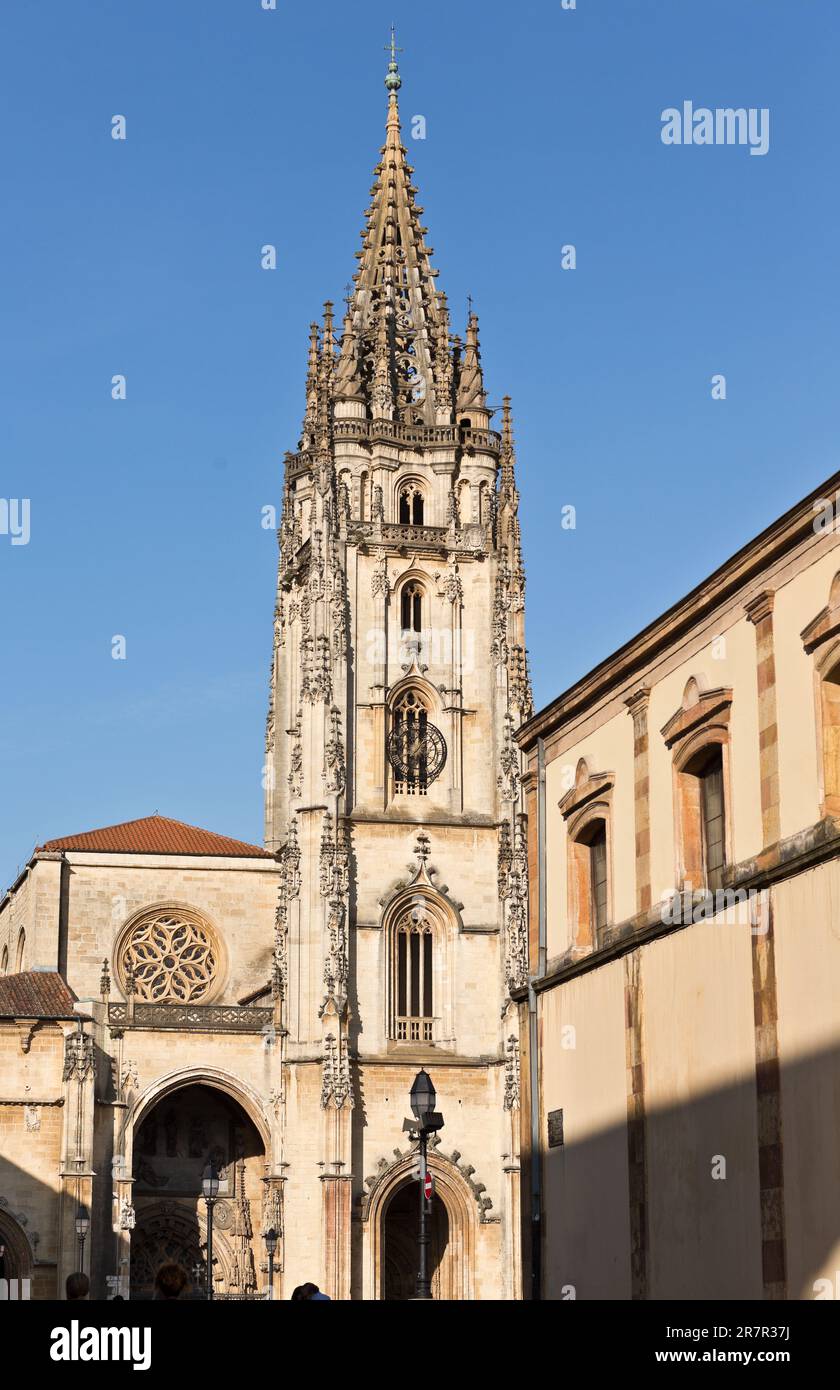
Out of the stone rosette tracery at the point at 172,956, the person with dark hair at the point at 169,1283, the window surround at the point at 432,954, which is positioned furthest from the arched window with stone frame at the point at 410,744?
the person with dark hair at the point at 169,1283

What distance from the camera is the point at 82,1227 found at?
50.9m

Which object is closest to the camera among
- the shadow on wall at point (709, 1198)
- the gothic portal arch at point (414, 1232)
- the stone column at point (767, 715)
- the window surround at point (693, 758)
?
the shadow on wall at point (709, 1198)

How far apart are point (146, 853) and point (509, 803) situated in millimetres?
10815

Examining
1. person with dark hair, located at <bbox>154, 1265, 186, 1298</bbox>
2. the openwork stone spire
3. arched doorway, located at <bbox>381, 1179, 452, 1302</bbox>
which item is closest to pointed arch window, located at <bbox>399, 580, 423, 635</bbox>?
the openwork stone spire

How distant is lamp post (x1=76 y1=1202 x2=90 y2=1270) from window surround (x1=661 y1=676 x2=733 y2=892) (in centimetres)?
3117

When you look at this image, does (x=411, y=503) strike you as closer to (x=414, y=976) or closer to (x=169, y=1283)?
(x=414, y=976)

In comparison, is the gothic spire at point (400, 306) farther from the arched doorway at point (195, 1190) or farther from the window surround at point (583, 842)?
the window surround at point (583, 842)

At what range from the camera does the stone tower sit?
5500cm

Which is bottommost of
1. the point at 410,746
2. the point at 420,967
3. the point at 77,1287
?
the point at 77,1287

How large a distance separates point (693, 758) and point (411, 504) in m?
38.9

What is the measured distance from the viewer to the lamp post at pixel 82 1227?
50812 millimetres

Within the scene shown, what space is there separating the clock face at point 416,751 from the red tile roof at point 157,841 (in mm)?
6001

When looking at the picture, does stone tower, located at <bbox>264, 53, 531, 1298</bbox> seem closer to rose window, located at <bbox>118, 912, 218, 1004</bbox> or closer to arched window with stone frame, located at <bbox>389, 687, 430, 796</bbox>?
arched window with stone frame, located at <bbox>389, 687, 430, 796</bbox>

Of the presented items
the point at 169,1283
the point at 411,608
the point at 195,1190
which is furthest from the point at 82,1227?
the point at 169,1283
